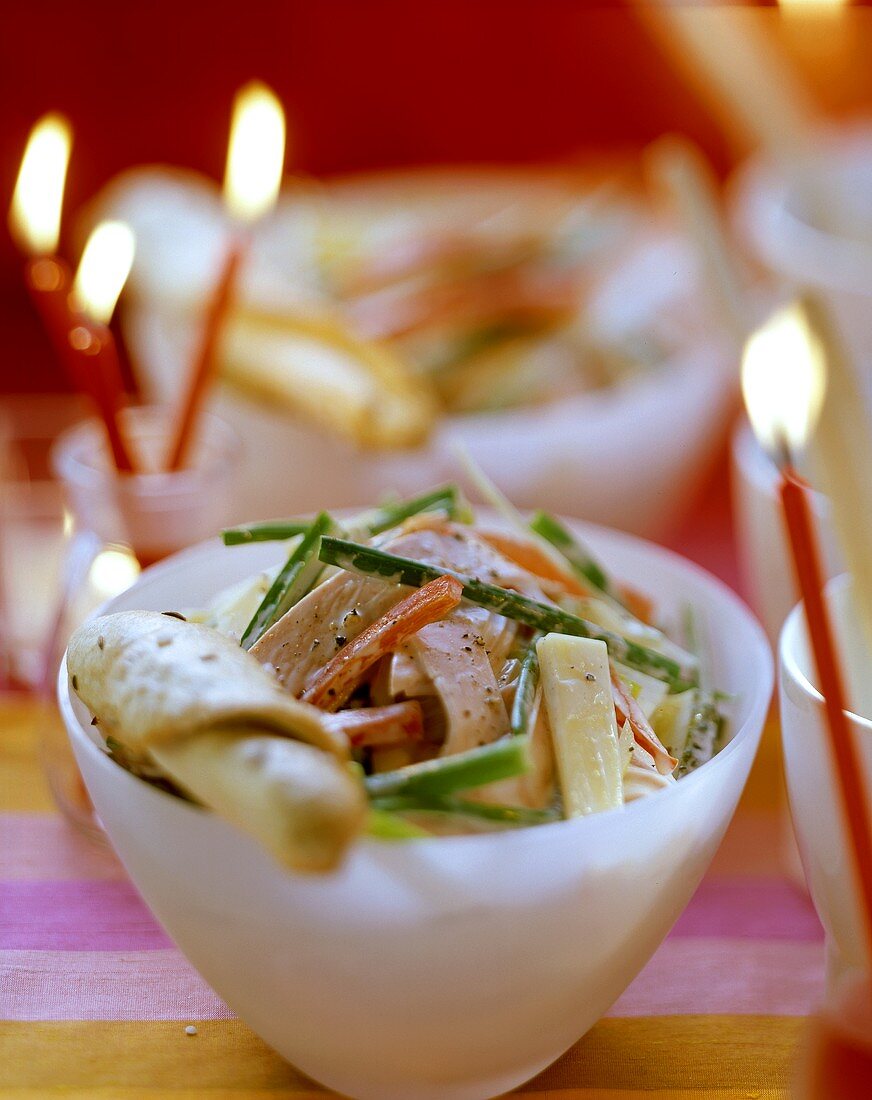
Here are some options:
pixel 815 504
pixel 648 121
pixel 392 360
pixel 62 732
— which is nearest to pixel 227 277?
pixel 392 360

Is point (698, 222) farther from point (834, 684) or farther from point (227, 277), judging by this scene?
point (834, 684)

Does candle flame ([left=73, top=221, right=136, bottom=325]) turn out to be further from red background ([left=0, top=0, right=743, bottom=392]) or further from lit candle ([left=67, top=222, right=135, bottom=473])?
red background ([left=0, top=0, right=743, bottom=392])

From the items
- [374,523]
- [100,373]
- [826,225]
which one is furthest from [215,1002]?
[826,225]

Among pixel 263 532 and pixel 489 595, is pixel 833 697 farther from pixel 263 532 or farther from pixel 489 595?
pixel 263 532

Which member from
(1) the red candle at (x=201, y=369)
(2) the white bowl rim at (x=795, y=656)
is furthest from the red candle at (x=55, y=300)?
(2) the white bowl rim at (x=795, y=656)

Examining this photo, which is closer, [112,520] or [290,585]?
[290,585]

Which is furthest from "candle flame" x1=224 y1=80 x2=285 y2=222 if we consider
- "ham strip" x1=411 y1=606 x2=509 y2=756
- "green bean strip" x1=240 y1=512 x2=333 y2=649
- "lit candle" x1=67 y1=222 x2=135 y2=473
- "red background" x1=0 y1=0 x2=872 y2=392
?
"red background" x1=0 y1=0 x2=872 y2=392
